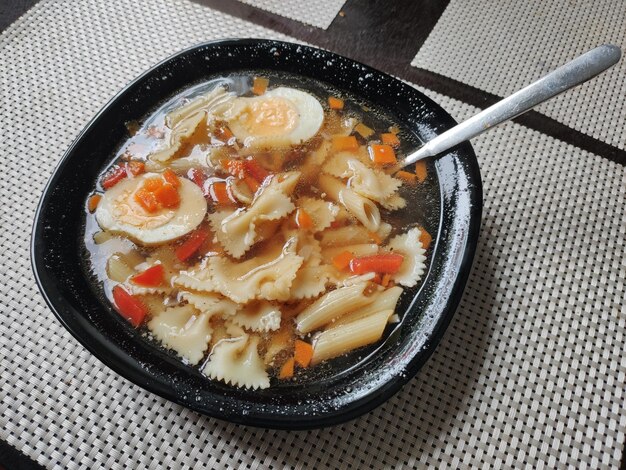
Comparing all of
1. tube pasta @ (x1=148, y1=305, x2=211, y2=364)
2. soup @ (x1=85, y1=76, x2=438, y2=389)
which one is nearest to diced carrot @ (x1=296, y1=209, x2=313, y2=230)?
soup @ (x1=85, y1=76, x2=438, y2=389)

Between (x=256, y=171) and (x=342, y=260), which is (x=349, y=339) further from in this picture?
(x=256, y=171)

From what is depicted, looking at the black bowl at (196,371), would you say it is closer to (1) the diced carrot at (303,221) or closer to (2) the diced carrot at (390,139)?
(2) the diced carrot at (390,139)

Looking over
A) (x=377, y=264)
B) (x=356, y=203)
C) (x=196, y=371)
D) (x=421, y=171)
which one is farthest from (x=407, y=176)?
(x=196, y=371)

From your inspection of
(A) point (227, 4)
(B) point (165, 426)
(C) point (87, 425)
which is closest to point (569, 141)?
(A) point (227, 4)

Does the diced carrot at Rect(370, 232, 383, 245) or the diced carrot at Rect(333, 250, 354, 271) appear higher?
the diced carrot at Rect(333, 250, 354, 271)

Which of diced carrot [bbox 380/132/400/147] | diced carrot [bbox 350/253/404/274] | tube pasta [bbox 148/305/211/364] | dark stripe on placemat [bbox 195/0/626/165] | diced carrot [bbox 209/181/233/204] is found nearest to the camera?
tube pasta [bbox 148/305/211/364]

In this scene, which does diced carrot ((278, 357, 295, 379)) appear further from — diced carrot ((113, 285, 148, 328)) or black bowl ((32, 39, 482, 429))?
diced carrot ((113, 285, 148, 328))
